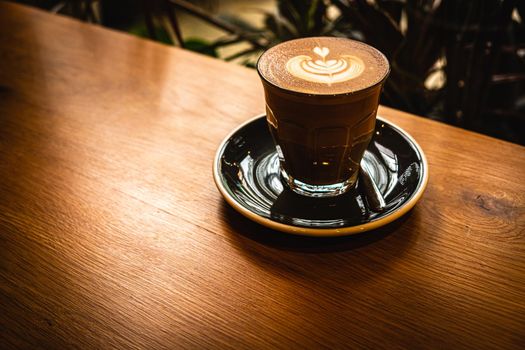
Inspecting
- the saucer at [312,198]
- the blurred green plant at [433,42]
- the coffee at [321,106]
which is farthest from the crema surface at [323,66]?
the blurred green plant at [433,42]

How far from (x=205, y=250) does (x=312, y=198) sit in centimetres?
14

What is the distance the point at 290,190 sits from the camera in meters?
0.59

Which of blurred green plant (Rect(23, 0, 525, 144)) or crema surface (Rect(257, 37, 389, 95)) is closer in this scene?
crema surface (Rect(257, 37, 389, 95))

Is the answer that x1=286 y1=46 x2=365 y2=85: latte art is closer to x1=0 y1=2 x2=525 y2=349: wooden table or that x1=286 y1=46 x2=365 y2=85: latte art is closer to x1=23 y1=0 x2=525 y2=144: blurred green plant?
x1=0 y1=2 x2=525 y2=349: wooden table

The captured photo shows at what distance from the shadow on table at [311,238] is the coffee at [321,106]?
0.07 m

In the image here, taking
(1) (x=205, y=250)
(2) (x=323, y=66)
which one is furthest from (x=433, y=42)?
(1) (x=205, y=250)

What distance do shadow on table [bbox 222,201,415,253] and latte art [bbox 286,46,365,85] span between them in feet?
0.54

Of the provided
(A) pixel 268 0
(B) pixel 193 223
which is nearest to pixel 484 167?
(B) pixel 193 223

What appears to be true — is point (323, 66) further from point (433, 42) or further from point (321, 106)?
point (433, 42)

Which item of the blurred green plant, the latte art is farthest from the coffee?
the blurred green plant

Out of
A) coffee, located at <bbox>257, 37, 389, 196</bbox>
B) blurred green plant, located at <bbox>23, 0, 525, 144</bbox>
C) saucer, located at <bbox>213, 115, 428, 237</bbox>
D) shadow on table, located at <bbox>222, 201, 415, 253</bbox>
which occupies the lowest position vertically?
blurred green plant, located at <bbox>23, 0, 525, 144</bbox>

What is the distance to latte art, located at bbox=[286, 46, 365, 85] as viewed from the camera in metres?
0.53

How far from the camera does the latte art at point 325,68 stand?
0.53m

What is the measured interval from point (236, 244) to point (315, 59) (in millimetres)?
224
